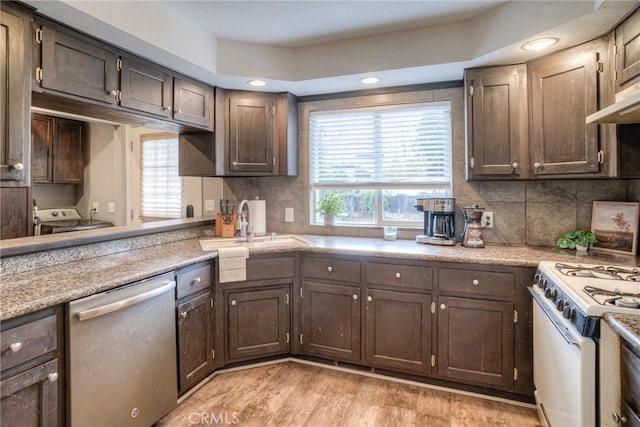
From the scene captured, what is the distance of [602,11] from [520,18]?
384 mm

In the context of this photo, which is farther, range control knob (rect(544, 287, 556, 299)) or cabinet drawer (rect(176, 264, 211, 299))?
cabinet drawer (rect(176, 264, 211, 299))

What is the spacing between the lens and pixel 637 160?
1.88 m

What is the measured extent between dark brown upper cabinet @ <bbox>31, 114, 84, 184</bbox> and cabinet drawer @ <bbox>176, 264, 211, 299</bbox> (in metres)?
3.16

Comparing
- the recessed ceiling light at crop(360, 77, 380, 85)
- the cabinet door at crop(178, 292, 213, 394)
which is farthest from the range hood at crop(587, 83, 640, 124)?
the cabinet door at crop(178, 292, 213, 394)

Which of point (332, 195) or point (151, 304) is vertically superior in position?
point (332, 195)

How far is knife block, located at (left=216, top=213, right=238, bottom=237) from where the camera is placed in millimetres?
2973

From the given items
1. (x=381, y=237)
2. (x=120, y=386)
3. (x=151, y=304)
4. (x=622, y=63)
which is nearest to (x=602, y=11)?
(x=622, y=63)

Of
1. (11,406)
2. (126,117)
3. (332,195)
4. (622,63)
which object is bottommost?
(11,406)

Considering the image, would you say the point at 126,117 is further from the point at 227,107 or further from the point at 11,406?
the point at 11,406

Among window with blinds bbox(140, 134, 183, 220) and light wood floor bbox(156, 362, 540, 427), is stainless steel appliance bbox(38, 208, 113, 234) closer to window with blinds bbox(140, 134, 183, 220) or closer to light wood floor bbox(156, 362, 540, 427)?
window with blinds bbox(140, 134, 183, 220)

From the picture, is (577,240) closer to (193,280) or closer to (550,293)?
(550,293)

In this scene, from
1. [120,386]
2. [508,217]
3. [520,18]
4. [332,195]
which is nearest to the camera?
[120,386]

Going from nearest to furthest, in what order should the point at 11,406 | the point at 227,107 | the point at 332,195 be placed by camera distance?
1. the point at 11,406
2. the point at 227,107
3. the point at 332,195

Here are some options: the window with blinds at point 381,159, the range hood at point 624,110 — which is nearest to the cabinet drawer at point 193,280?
the window with blinds at point 381,159
